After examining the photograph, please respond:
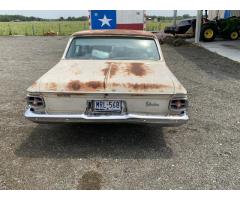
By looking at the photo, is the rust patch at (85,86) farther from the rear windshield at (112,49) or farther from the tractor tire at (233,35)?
the tractor tire at (233,35)

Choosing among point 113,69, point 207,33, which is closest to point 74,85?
point 113,69

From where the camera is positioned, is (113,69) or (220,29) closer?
(113,69)

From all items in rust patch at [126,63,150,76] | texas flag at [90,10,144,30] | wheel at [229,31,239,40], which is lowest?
wheel at [229,31,239,40]

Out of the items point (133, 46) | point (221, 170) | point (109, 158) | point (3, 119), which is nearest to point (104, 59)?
point (133, 46)

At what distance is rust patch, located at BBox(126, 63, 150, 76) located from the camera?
3796mm

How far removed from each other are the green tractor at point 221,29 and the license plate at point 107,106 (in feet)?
47.9

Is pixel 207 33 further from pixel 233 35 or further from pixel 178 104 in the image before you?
pixel 178 104

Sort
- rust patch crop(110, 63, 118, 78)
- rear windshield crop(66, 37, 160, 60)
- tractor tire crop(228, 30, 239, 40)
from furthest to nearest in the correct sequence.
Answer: tractor tire crop(228, 30, 239, 40), rear windshield crop(66, 37, 160, 60), rust patch crop(110, 63, 118, 78)

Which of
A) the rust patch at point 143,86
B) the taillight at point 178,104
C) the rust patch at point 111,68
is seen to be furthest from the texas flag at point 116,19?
the taillight at point 178,104

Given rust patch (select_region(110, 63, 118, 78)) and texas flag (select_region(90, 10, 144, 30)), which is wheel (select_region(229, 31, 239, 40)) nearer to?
texas flag (select_region(90, 10, 144, 30))

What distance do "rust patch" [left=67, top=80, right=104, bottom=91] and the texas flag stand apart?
7.23m

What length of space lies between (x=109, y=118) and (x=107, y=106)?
0.15m

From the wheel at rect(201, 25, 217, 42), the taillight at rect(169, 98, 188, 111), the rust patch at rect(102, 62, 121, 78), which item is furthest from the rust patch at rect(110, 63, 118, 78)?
the wheel at rect(201, 25, 217, 42)

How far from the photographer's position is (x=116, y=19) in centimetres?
1038
